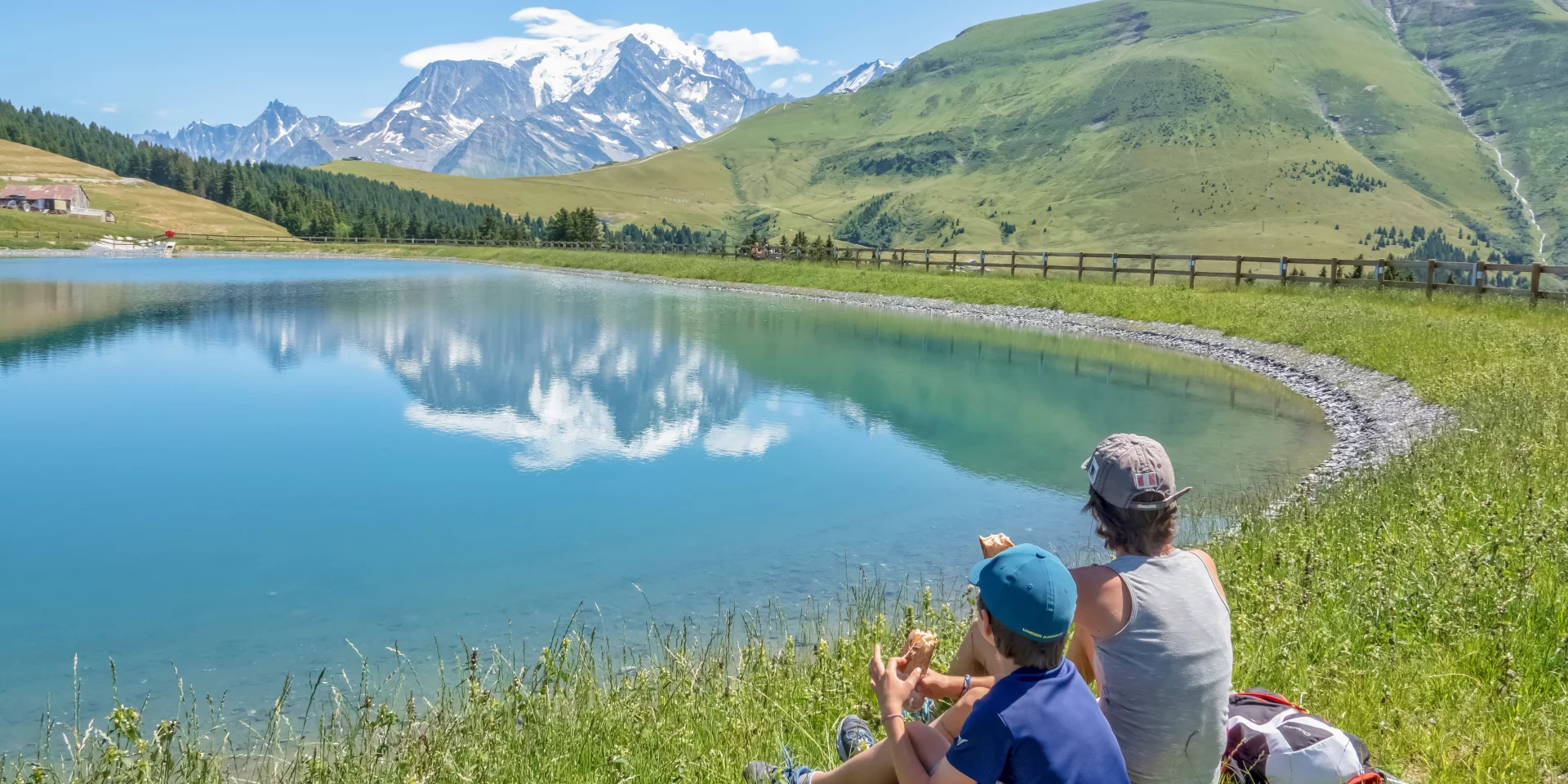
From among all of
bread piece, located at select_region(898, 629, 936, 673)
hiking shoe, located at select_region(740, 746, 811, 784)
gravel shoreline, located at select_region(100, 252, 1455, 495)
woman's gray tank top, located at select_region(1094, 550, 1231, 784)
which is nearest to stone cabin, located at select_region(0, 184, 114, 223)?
gravel shoreline, located at select_region(100, 252, 1455, 495)

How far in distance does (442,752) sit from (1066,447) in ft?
50.9

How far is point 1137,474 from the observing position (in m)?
4.00

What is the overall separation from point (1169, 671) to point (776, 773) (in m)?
2.15

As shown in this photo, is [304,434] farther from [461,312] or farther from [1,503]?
[461,312]

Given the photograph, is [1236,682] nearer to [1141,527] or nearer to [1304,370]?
[1141,527]

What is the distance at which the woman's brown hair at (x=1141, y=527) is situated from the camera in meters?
3.98

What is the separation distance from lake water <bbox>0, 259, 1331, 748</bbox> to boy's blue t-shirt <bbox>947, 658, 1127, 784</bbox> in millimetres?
6905

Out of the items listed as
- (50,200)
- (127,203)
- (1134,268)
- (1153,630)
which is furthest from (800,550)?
(127,203)

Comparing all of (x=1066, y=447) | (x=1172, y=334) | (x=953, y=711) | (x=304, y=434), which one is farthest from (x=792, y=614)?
(x=1172, y=334)

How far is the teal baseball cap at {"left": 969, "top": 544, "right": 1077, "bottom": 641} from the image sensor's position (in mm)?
3176

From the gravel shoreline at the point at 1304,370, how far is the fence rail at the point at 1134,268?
3.52 metres

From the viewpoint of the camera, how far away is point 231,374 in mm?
27250

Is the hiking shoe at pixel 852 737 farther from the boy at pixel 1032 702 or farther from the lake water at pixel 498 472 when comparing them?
the lake water at pixel 498 472

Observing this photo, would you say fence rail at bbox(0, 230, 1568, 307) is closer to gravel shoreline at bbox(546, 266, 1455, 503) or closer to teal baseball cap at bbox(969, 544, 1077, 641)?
gravel shoreline at bbox(546, 266, 1455, 503)
